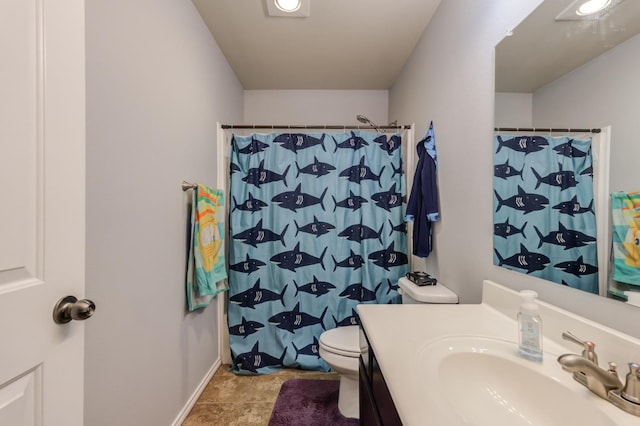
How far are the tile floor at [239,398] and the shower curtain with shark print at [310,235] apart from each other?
0.21 metres

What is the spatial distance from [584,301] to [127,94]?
67.2 inches

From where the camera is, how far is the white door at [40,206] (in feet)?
1.62

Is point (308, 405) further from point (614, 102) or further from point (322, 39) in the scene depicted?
point (322, 39)

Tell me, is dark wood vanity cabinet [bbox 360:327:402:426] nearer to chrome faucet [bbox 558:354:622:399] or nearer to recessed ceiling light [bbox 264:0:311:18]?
chrome faucet [bbox 558:354:622:399]

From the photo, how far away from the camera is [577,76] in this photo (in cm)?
79

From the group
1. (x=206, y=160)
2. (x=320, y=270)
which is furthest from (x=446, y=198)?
(x=206, y=160)

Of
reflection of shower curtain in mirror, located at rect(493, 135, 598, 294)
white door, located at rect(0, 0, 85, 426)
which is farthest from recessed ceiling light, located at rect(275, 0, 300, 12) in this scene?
reflection of shower curtain in mirror, located at rect(493, 135, 598, 294)

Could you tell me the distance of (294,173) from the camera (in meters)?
2.01

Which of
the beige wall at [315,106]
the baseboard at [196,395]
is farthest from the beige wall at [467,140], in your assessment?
the baseboard at [196,395]

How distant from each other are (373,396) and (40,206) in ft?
3.29

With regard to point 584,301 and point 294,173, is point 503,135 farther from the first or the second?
point 294,173

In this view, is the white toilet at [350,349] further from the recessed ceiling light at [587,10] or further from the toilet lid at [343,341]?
the recessed ceiling light at [587,10]

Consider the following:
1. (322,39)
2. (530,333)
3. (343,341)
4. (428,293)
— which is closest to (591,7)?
(530,333)

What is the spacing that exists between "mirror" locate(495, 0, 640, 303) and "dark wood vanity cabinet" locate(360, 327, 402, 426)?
636 millimetres
